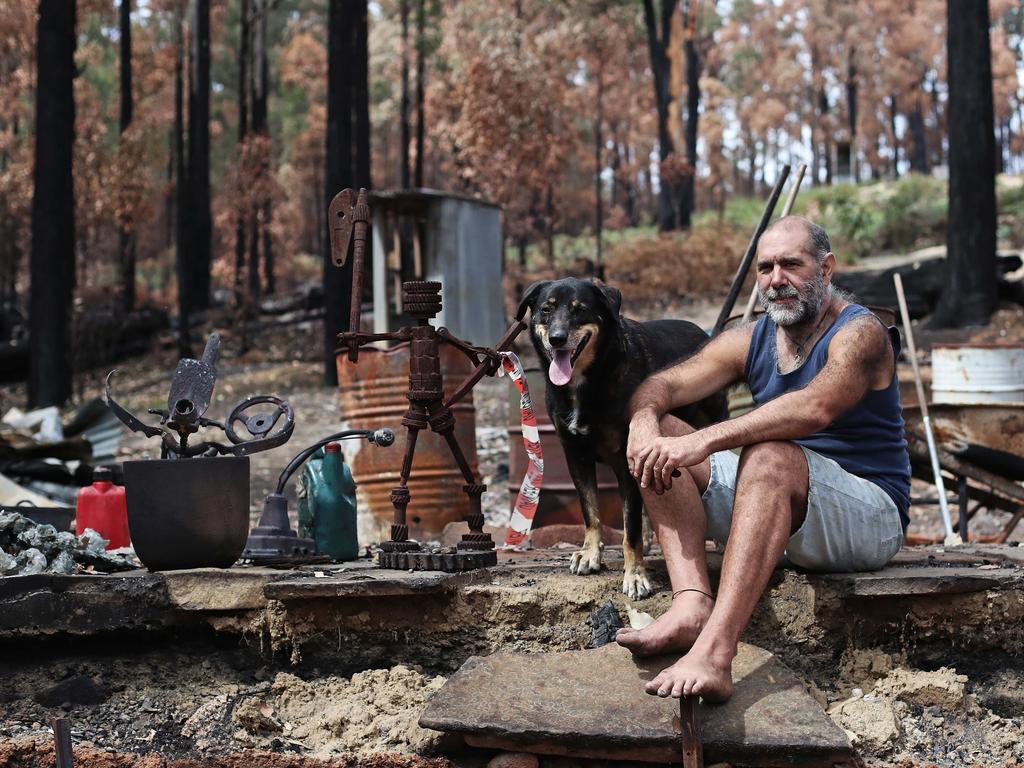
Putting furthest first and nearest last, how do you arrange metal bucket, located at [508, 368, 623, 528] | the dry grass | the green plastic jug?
the dry grass
metal bucket, located at [508, 368, 623, 528]
the green plastic jug

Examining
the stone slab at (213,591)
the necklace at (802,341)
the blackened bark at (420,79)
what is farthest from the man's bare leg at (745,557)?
the blackened bark at (420,79)

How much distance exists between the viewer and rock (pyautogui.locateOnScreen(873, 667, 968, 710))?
4203 millimetres

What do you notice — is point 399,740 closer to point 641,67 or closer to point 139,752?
point 139,752

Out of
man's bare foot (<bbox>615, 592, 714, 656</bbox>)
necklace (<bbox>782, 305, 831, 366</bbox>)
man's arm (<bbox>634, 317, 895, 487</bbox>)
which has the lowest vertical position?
man's bare foot (<bbox>615, 592, 714, 656</bbox>)

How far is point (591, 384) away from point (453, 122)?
92.5ft

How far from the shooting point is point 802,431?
380 centimetres

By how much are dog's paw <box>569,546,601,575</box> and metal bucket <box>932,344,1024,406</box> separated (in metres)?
3.66

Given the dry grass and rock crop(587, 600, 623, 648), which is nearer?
rock crop(587, 600, 623, 648)

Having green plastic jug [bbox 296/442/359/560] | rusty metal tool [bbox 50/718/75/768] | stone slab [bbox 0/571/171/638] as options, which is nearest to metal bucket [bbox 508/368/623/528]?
green plastic jug [bbox 296/442/359/560]

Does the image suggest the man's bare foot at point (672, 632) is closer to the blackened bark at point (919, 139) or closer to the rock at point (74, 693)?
the rock at point (74, 693)

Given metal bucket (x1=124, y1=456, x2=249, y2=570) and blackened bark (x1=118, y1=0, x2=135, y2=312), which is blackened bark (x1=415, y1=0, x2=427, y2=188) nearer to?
blackened bark (x1=118, y1=0, x2=135, y2=312)

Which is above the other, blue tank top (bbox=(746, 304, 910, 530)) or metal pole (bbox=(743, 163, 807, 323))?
metal pole (bbox=(743, 163, 807, 323))

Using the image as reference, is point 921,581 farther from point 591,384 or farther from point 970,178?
point 970,178

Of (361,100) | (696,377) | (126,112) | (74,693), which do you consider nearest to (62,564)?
(74,693)
